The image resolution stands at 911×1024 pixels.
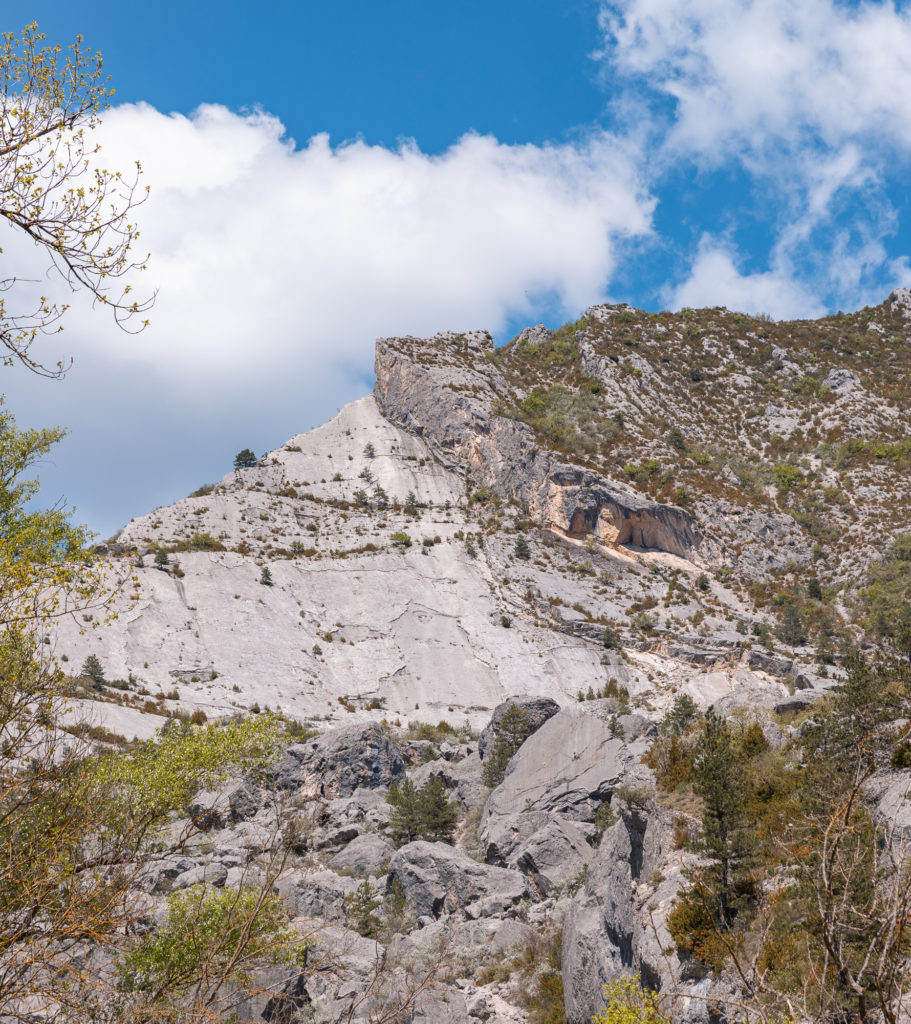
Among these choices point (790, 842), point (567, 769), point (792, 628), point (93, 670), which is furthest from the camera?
point (792, 628)

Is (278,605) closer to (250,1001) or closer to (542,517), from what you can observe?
(542,517)

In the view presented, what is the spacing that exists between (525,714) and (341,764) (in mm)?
7604

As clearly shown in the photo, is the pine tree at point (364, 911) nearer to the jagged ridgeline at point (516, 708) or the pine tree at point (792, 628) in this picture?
the jagged ridgeline at point (516, 708)

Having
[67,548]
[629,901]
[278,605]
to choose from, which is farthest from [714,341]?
[67,548]

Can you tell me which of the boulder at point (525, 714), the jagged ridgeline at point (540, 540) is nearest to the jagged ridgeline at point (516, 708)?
the boulder at point (525, 714)

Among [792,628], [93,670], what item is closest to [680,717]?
[93,670]

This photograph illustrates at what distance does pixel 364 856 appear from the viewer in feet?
75.2

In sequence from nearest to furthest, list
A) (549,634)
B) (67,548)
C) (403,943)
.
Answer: (67,548) → (403,943) → (549,634)

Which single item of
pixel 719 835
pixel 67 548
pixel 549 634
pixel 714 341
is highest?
pixel 714 341

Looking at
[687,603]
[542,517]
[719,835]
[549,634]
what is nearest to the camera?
[719,835]

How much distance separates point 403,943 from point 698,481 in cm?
5005

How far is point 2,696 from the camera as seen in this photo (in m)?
6.24

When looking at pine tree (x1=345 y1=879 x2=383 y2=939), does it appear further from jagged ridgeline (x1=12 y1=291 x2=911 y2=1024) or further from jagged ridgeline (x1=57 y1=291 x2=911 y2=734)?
jagged ridgeline (x1=57 y1=291 x2=911 y2=734)

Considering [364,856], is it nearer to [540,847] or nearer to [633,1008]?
[540,847]
